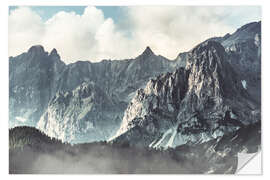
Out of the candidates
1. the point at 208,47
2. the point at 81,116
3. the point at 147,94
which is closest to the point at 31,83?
the point at 81,116

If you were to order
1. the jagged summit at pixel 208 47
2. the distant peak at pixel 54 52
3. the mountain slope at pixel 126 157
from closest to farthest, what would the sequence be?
1. the mountain slope at pixel 126 157
2. the jagged summit at pixel 208 47
3. the distant peak at pixel 54 52

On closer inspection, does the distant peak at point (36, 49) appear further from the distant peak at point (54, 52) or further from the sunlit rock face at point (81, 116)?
the sunlit rock face at point (81, 116)

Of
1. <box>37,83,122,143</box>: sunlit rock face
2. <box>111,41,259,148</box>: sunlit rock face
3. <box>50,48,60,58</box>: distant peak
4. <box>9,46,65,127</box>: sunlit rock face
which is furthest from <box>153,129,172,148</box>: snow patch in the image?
<box>50,48,60,58</box>: distant peak

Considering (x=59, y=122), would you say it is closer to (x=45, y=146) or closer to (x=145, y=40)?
(x=45, y=146)

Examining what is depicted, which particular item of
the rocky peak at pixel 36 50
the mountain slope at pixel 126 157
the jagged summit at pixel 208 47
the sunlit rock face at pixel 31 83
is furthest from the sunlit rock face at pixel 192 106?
the rocky peak at pixel 36 50

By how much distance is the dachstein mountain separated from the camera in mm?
4426

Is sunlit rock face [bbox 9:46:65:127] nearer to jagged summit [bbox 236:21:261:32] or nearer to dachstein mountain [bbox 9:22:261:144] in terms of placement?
dachstein mountain [bbox 9:22:261:144]

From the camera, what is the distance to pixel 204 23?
14.8 feet

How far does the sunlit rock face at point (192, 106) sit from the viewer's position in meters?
4.42

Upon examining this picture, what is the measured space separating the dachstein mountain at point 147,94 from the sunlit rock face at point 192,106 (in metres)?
0.01

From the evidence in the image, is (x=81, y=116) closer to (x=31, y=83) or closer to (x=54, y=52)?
(x=31, y=83)

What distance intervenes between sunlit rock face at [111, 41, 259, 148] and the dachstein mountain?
0.04 ft

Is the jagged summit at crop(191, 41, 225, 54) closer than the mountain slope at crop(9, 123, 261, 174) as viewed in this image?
No
